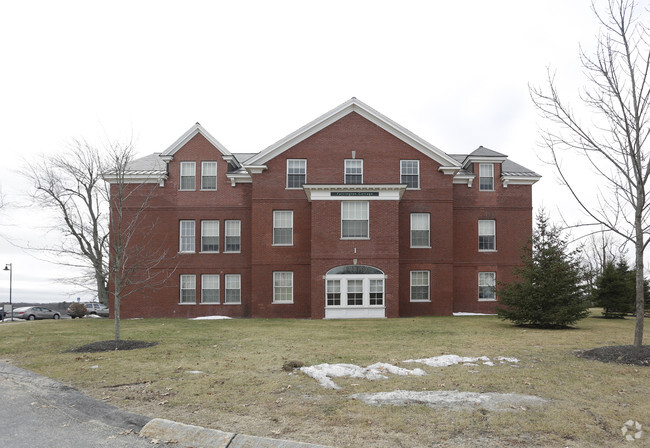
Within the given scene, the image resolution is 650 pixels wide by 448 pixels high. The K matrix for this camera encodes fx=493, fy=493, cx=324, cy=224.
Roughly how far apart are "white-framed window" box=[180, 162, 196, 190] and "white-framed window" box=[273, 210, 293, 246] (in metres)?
5.72

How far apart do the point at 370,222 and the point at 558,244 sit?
31.7ft

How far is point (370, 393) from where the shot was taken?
8711 millimetres

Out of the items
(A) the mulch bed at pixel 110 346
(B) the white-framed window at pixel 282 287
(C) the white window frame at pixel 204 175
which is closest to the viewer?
(A) the mulch bed at pixel 110 346

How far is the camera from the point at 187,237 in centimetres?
3083

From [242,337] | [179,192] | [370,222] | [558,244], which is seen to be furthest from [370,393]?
[179,192]

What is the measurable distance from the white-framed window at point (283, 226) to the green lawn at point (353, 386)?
1241cm

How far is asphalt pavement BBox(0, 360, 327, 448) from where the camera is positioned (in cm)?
658

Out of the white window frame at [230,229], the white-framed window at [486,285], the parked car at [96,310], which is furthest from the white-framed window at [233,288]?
the parked car at [96,310]

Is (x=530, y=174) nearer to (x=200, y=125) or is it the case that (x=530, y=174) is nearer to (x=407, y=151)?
(x=407, y=151)

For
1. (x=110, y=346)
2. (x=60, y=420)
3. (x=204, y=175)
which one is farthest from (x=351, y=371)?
(x=204, y=175)

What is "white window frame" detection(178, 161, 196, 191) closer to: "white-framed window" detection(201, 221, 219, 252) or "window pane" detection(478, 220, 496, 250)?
"white-framed window" detection(201, 221, 219, 252)

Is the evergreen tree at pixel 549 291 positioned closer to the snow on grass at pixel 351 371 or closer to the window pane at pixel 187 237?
the snow on grass at pixel 351 371

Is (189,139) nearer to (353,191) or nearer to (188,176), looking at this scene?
(188,176)

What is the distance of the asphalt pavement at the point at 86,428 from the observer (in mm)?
6578
